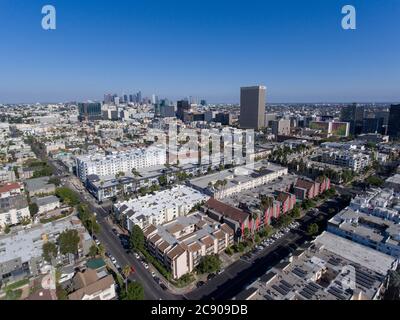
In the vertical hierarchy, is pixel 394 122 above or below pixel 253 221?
above

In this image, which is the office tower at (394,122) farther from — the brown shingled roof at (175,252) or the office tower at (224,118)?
the brown shingled roof at (175,252)

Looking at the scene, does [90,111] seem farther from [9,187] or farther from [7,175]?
[9,187]

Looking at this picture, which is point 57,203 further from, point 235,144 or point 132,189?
point 235,144

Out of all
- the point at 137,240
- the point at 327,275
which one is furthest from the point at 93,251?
the point at 327,275
